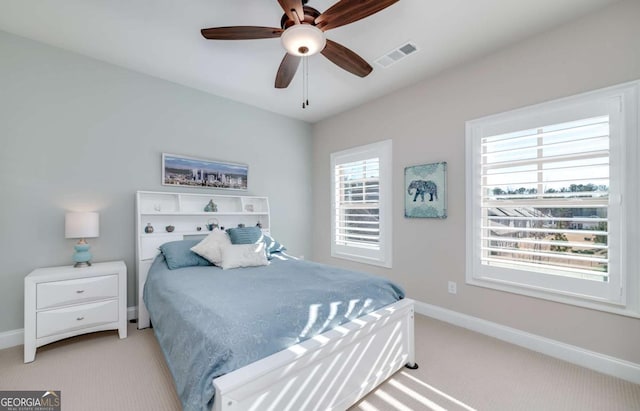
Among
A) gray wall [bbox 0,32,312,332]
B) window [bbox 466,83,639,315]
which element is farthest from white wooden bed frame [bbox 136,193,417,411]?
gray wall [bbox 0,32,312,332]

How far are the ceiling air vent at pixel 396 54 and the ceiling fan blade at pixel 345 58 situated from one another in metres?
0.57

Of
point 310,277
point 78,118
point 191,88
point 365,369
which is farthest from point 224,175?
point 365,369

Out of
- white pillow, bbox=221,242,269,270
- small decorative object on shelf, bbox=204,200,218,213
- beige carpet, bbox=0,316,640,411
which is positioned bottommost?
beige carpet, bbox=0,316,640,411

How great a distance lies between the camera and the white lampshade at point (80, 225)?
2.52 metres

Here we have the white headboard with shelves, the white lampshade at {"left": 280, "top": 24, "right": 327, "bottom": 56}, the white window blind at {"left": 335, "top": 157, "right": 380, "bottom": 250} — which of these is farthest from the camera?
the white window blind at {"left": 335, "top": 157, "right": 380, "bottom": 250}

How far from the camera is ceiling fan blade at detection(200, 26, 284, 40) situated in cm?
181

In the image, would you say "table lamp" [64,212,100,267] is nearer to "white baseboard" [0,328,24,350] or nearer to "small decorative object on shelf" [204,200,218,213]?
"white baseboard" [0,328,24,350]

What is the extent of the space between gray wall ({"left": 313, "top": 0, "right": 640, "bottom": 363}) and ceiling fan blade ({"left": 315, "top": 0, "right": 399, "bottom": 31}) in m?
1.39

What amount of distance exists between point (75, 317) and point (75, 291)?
0.23 metres

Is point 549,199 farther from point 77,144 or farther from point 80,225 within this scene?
point 77,144

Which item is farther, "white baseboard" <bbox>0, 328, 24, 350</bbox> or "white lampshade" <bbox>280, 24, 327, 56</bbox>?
"white baseboard" <bbox>0, 328, 24, 350</bbox>

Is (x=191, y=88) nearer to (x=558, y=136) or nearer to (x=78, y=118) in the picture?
(x=78, y=118)

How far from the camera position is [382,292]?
83.6 inches

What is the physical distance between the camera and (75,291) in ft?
7.84
